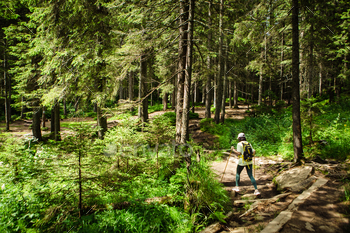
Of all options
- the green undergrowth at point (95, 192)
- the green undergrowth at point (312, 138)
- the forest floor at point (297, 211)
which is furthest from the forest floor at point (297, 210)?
the green undergrowth at point (312, 138)

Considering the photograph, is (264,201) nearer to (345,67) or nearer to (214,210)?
(214,210)

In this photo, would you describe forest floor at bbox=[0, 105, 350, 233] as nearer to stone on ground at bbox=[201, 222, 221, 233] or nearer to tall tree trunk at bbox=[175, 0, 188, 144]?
stone on ground at bbox=[201, 222, 221, 233]

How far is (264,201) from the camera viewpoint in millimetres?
4852

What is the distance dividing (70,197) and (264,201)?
5052 mm

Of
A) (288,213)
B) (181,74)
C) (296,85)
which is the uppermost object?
(181,74)

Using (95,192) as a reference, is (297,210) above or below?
below

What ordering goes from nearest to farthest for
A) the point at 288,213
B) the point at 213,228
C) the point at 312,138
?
the point at 288,213
the point at 213,228
the point at 312,138

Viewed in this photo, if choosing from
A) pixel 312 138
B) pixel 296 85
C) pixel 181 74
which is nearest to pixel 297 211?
pixel 296 85

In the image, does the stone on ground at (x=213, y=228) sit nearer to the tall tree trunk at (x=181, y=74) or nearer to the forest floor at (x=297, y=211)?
the forest floor at (x=297, y=211)

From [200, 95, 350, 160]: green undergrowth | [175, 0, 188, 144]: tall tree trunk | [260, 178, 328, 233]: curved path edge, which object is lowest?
[260, 178, 328, 233]: curved path edge

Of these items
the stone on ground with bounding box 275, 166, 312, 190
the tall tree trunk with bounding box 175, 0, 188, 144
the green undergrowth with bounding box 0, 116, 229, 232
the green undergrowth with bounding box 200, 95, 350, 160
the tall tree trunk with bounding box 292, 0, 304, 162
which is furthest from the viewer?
the green undergrowth with bounding box 200, 95, 350, 160

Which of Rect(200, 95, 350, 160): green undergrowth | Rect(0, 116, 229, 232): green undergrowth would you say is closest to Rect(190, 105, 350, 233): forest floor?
Rect(0, 116, 229, 232): green undergrowth

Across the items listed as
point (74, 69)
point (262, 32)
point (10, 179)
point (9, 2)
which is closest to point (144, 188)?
point (10, 179)

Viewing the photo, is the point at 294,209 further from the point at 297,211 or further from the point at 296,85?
the point at 296,85
